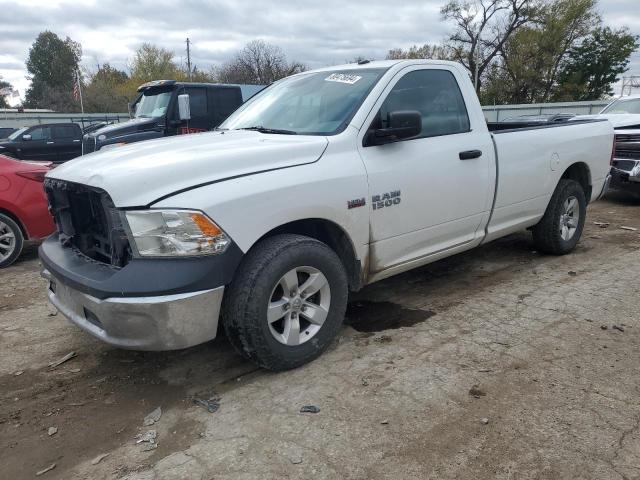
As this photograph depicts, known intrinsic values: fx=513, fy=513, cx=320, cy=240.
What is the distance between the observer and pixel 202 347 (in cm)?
367

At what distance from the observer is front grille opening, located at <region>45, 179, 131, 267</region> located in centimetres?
285

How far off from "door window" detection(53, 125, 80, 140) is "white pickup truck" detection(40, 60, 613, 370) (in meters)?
15.0

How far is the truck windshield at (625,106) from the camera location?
1036cm

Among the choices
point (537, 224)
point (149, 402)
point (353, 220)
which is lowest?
point (149, 402)

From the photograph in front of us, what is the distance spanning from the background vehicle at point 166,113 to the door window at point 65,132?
6819 millimetres

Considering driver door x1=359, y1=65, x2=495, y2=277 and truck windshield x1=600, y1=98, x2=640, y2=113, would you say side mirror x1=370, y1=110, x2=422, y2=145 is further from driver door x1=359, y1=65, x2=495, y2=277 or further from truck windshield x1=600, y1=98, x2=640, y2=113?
truck windshield x1=600, y1=98, x2=640, y2=113

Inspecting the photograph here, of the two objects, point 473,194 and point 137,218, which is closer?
point 137,218

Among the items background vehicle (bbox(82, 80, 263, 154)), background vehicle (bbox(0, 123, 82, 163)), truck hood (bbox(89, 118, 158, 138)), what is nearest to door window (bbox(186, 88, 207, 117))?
background vehicle (bbox(82, 80, 263, 154))

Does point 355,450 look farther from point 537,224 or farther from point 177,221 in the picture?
point 537,224

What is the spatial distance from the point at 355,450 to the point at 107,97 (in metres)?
58.5

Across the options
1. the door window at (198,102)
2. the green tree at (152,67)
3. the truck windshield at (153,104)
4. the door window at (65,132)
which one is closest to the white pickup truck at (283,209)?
the truck windshield at (153,104)

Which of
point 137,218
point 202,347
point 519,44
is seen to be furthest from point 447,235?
point 519,44

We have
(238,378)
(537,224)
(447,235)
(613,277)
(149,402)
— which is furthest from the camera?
(537,224)

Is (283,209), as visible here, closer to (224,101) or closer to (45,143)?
(224,101)
